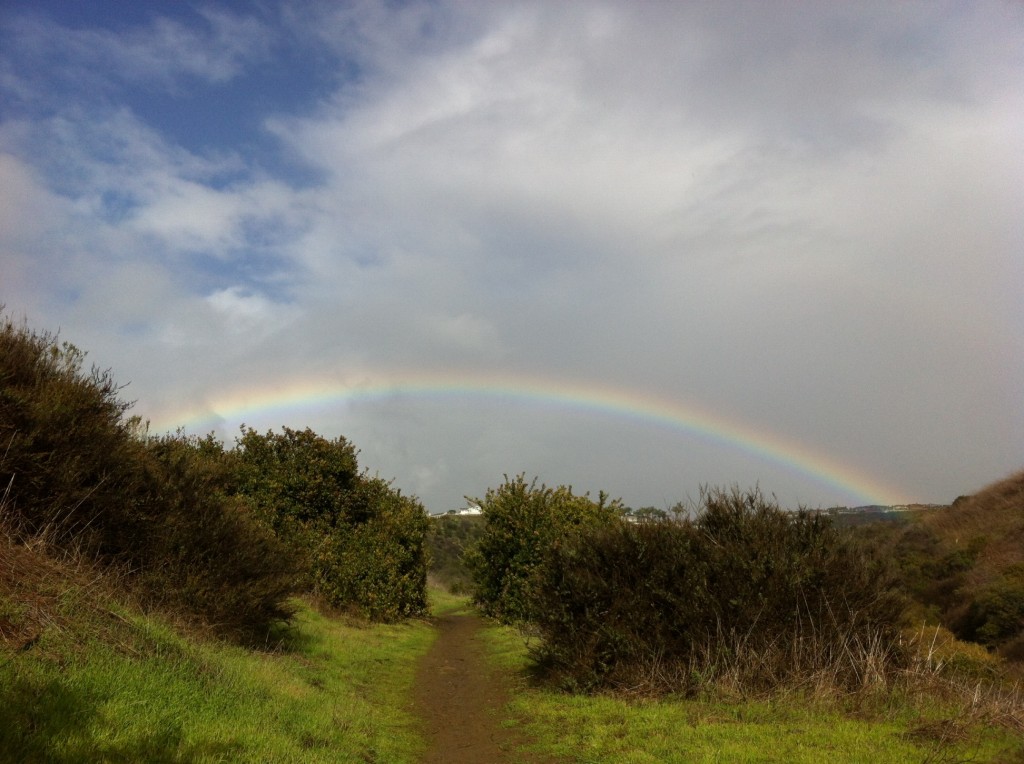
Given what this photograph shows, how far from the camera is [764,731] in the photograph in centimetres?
789

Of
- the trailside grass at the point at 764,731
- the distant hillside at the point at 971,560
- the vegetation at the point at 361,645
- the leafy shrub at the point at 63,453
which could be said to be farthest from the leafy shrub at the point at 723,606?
the leafy shrub at the point at 63,453

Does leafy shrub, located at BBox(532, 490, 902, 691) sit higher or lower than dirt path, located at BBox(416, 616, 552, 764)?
higher

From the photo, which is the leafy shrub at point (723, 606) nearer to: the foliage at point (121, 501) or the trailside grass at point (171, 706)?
the trailside grass at point (171, 706)

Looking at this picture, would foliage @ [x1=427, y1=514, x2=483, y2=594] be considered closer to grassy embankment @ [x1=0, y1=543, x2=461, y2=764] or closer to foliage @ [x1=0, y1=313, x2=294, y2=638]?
foliage @ [x1=0, y1=313, x2=294, y2=638]

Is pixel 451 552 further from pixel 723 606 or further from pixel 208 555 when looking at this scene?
pixel 723 606

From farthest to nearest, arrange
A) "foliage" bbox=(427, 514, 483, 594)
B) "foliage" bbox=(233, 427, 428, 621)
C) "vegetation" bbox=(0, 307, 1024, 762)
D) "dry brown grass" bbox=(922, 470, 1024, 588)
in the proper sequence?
"foliage" bbox=(427, 514, 483, 594)
"dry brown grass" bbox=(922, 470, 1024, 588)
"foliage" bbox=(233, 427, 428, 621)
"vegetation" bbox=(0, 307, 1024, 762)

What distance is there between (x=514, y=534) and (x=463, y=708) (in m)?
12.7

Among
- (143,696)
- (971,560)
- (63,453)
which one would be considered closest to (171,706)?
(143,696)

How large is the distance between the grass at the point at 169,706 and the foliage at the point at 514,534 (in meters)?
12.0

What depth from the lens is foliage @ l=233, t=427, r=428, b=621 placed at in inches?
943

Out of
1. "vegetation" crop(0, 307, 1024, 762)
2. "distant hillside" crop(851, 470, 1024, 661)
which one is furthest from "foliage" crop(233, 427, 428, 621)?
"distant hillside" crop(851, 470, 1024, 661)

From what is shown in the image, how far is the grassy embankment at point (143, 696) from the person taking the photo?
16.8ft

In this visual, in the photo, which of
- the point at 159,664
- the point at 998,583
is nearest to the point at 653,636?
the point at 159,664

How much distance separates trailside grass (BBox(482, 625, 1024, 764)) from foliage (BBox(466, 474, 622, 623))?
477 inches
